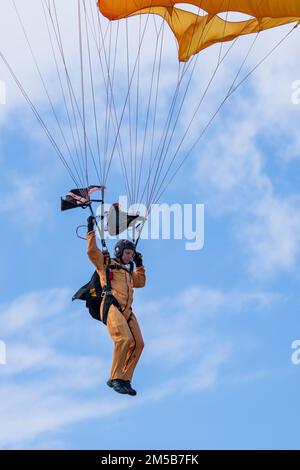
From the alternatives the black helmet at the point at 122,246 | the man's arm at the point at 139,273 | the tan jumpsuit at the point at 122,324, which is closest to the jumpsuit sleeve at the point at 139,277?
the man's arm at the point at 139,273

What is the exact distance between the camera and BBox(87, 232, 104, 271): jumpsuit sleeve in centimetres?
2222

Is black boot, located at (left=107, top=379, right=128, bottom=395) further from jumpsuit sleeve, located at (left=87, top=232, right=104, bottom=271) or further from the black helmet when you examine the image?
the black helmet

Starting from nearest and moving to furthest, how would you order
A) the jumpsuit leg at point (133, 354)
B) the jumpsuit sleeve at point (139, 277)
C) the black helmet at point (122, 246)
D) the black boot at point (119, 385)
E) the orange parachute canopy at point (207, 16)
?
the black boot at point (119, 385), the jumpsuit leg at point (133, 354), the black helmet at point (122, 246), the jumpsuit sleeve at point (139, 277), the orange parachute canopy at point (207, 16)

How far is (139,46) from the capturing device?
79.2ft

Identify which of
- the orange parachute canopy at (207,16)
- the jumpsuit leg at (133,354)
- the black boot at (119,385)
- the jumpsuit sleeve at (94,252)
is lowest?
the black boot at (119,385)

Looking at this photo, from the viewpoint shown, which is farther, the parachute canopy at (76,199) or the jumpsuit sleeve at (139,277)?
the jumpsuit sleeve at (139,277)

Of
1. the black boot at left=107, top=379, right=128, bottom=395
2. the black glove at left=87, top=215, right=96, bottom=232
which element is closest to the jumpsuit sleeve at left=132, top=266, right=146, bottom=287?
the black glove at left=87, top=215, right=96, bottom=232

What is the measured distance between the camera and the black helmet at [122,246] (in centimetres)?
2288

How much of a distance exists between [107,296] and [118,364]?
A: 1173 millimetres

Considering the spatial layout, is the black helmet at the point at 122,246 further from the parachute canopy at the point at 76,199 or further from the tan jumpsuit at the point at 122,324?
the parachute canopy at the point at 76,199

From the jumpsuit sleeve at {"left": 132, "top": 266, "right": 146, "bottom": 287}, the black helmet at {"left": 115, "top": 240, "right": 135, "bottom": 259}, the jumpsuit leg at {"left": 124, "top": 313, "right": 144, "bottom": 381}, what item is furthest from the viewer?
the jumpsuit sleeve at {"left": 132, "top": 266, "right": 146, "bottom": 287}

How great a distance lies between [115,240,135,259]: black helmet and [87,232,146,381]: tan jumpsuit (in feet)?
0.56
